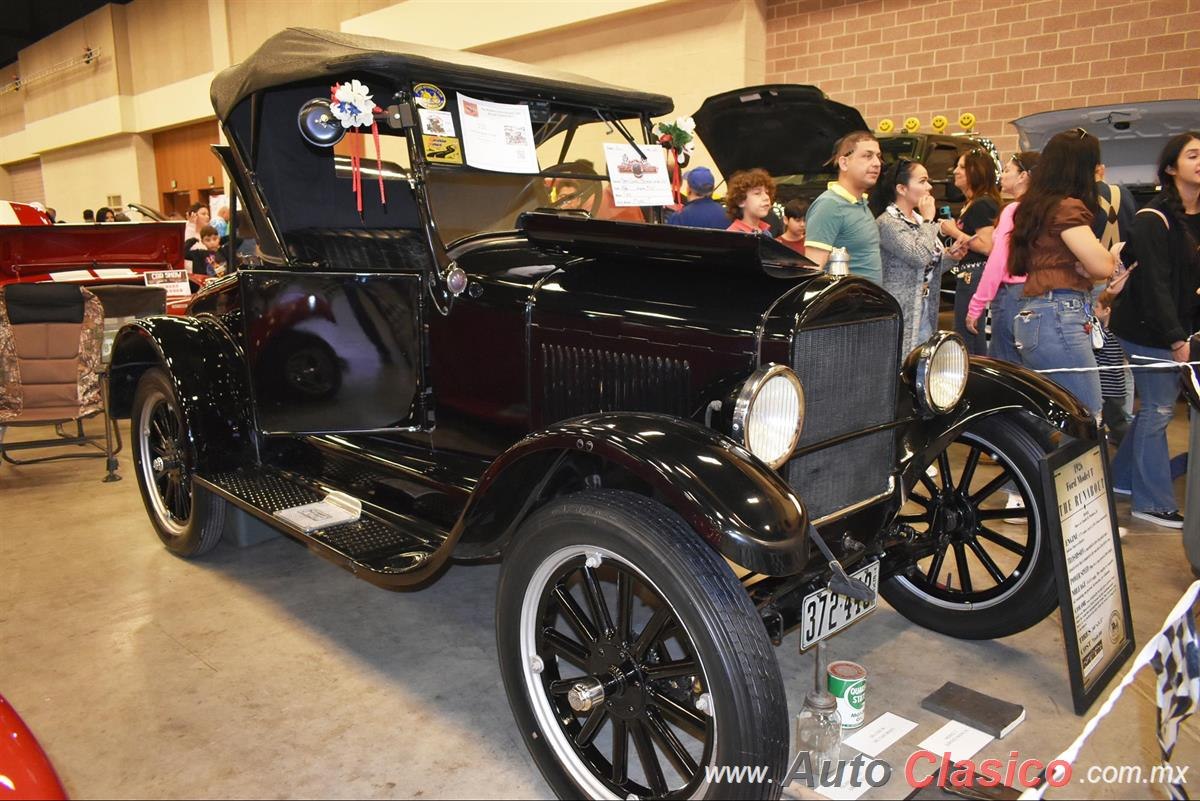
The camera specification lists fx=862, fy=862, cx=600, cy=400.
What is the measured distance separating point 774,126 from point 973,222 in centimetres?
161

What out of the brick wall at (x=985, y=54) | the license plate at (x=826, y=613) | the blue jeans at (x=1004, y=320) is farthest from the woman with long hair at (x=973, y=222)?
the license plate at (x=826, y=613)

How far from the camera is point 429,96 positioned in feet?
9.36

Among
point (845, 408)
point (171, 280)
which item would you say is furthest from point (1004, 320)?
point (171, 280)

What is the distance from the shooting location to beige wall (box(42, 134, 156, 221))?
1866cm

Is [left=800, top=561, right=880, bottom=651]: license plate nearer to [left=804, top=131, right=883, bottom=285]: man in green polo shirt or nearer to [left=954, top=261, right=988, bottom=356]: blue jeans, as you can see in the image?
[left=804, top=131, right=883, bottom=285]: man in green polo shirt

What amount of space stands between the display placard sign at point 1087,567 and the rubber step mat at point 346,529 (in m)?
1.71

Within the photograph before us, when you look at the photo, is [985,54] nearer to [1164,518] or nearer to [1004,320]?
[1004,320]

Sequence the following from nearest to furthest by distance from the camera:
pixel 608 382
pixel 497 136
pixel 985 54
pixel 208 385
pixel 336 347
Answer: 1. pixel 608 382
2. pixel 497 136
3. pixel 336 347
4. pixel 208 385
5. pixel 985 54

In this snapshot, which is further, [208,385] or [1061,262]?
[1061,262]

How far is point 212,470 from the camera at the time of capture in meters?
3.40

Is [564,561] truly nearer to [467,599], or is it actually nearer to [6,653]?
[467,599]

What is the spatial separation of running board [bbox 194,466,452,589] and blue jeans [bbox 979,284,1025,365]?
286 cm

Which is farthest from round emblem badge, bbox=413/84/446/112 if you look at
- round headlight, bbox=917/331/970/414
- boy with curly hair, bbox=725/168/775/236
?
boy with curly hair, bbox=725/168/775/236

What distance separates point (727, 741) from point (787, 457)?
0.71m
